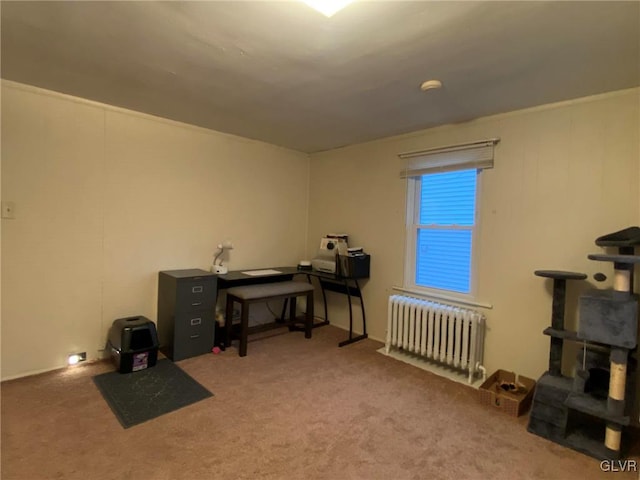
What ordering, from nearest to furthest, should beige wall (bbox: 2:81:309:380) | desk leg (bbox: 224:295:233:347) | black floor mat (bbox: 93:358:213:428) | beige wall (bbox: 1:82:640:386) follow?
black floor mat (bbox: 93:358:213:428) → beige wall (bbox: 1:82:640:386) → beige wall (bbox: 2:81:309:380) → desk leg (bbox: 224:295:233:347)

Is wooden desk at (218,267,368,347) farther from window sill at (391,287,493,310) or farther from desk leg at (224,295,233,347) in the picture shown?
window sill at (391,287,493,310)

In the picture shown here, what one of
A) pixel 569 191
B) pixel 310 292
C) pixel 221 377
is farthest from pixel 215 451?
pixel 569 191

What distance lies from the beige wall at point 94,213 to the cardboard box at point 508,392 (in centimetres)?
281

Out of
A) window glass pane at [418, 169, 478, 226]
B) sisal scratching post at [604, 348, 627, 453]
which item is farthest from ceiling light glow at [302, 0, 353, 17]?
sisal scratching post at [604, 348, 627, 453]

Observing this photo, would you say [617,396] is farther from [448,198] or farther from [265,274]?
[265,274]

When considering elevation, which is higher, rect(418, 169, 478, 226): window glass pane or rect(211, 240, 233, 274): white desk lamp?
rect(418, 169, 478, 226): window glass pane

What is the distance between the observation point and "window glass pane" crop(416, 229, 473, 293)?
309cm

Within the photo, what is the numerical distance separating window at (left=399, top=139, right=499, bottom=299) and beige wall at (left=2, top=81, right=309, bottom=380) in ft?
6.48

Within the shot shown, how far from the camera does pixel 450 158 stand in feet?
10.2

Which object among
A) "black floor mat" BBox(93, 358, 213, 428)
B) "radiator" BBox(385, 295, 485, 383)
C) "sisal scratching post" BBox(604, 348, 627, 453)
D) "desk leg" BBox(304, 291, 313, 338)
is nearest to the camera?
"sisal scratching post" BBox(604, 348, 627, 453)

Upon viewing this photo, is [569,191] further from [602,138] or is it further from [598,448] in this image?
[598,448]

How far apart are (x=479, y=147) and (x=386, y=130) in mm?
917

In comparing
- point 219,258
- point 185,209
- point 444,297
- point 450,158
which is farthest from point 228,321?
point 450,158

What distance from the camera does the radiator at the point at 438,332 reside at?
111 inches
